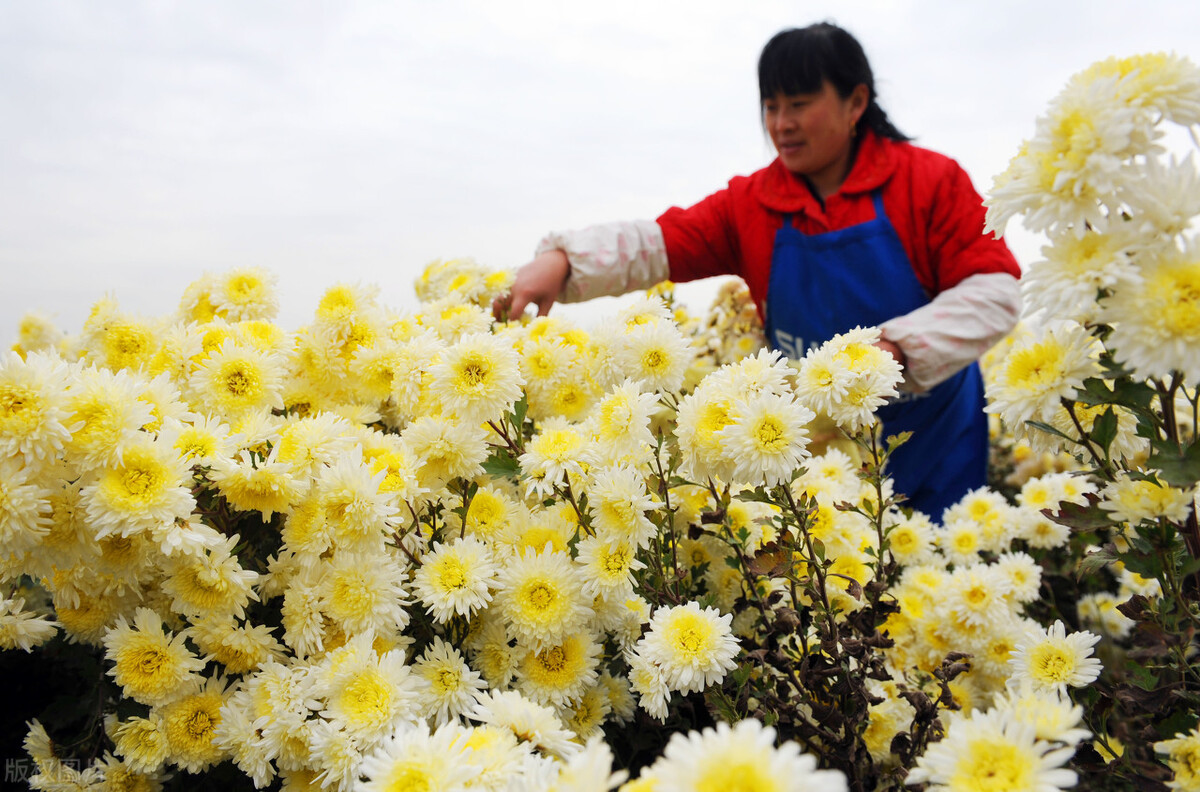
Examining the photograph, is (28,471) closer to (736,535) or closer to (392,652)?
(392,652)

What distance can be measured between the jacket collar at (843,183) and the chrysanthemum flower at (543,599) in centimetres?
182

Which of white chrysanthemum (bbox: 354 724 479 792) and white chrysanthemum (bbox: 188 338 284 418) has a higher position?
white chrysanthemum (bbox: 188 338 284 418)

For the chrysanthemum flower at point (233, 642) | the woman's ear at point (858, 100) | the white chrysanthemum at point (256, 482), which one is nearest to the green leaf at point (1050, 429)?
the white chrysanthemum at point (256, 482)

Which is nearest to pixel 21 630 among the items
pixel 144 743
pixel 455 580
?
pixel 144 743

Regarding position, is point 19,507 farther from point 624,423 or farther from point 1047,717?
point 1047,717

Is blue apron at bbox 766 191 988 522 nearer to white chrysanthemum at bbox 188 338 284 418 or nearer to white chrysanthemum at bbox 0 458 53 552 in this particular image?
white chrysanthemum at bbox 188 338 284 418

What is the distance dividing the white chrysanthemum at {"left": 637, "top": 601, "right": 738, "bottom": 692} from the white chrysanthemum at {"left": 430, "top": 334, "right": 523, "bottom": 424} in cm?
37

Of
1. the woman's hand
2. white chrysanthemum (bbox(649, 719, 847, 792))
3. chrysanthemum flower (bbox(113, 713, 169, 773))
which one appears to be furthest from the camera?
the woman's hand

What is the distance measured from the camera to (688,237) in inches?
105

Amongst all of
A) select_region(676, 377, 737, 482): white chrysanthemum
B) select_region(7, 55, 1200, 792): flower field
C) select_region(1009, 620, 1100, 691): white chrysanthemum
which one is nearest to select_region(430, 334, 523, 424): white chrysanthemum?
select_region(7, 55, 1200, 792): flower field

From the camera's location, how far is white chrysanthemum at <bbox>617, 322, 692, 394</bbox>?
111 centimetres

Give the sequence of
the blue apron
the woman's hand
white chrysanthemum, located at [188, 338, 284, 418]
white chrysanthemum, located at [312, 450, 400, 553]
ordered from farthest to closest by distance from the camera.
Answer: the blue apron, the woman's hand, white chrysanthemum, located at [188, 338, 284, 418], white chrysanthemum, located at [312, 450, 400, 553]

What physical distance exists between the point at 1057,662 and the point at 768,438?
439 millimetres

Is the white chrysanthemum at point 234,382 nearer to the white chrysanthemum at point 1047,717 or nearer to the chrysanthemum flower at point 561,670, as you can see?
the chrysanthemum flower at point 561,670
